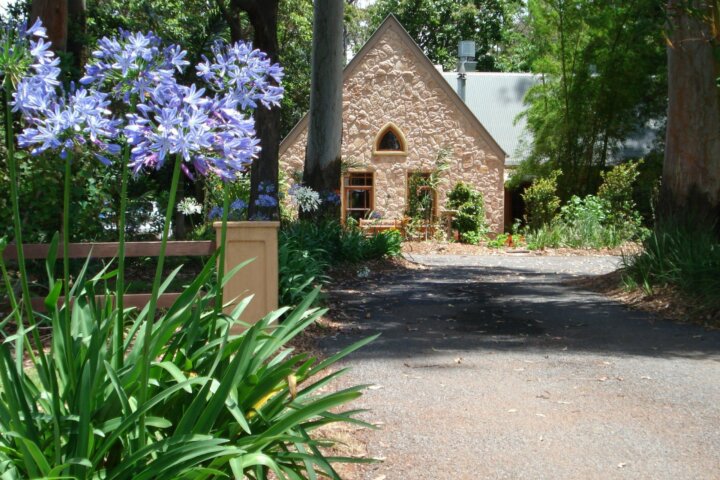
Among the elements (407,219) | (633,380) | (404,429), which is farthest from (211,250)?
(407,219)

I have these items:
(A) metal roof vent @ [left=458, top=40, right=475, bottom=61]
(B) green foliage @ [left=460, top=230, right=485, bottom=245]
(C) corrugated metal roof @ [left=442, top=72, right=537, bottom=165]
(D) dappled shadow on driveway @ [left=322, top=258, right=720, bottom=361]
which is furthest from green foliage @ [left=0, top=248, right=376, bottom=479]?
(A) metal roof vent @ [left=458, top=40, right=475, bottom=61]

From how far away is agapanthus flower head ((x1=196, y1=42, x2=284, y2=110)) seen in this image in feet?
11.9

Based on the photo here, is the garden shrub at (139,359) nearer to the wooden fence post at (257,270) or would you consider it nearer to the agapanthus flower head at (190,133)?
the agapanthus flower head at (190,133)

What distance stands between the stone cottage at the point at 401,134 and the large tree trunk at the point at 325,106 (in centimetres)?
1104

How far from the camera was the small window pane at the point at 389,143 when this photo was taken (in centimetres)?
2970

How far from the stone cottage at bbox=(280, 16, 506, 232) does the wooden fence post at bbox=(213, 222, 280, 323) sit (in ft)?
69.3

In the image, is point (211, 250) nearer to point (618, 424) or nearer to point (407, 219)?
point (618, 424)

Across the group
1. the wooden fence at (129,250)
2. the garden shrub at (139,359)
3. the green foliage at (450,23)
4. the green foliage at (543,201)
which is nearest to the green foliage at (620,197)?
the green foliage at (543,201)

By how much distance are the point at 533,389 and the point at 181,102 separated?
420 cm

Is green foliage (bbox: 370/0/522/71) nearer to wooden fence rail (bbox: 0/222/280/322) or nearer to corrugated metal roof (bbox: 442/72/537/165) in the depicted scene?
corrugated metal roof (bbox: 442/72/537/165)

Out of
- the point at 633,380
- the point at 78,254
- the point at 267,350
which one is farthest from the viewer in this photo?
the point at 78,254

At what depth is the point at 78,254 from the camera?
748 cm

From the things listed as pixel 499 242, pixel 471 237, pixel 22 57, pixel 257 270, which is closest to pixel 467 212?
pixel 471 237

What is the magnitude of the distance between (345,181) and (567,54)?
27.2 feet
